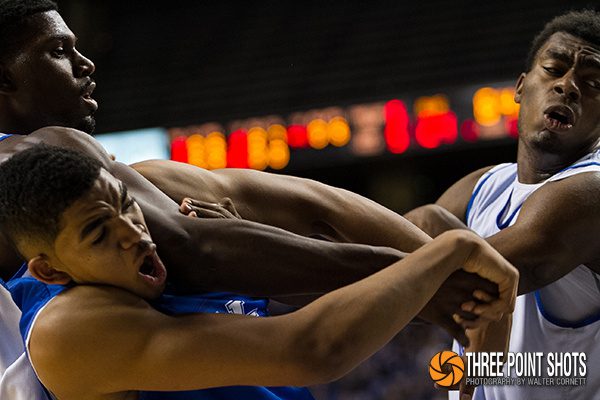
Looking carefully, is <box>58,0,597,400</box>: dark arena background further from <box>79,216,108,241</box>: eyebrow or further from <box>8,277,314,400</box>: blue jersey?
<box>79,216,108,241</box>: eyebrow

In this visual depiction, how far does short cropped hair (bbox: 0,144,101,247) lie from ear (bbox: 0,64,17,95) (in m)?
0.82

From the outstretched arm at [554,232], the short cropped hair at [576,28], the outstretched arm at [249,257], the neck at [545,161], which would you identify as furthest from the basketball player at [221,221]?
the short cropped hair at [576,28]

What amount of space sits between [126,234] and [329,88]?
6.77 m

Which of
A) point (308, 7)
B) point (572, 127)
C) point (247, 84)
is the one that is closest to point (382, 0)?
point (308, 7)

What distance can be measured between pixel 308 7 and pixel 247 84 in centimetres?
133

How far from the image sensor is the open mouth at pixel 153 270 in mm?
2051

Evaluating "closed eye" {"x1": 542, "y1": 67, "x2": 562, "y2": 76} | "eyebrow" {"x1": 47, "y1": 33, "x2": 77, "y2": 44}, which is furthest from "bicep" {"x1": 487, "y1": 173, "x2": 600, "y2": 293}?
"eyebrow" {"x1": 47, "y1": 33, "x2": 77, "y2": 44}

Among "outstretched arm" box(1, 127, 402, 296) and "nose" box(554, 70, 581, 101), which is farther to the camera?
"nose" box(554, 70, 581, 101)

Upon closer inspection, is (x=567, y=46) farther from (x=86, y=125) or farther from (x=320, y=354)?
(x=320, y=354)

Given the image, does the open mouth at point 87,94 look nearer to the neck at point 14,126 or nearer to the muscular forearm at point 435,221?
the neck at point 14,126

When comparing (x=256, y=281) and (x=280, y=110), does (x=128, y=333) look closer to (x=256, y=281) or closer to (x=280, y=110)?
(x=256, y=281)

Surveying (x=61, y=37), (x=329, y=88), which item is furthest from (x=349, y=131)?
(x=61, y=37)

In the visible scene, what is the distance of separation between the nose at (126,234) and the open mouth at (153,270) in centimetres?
6

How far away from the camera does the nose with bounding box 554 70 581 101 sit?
119 inches
